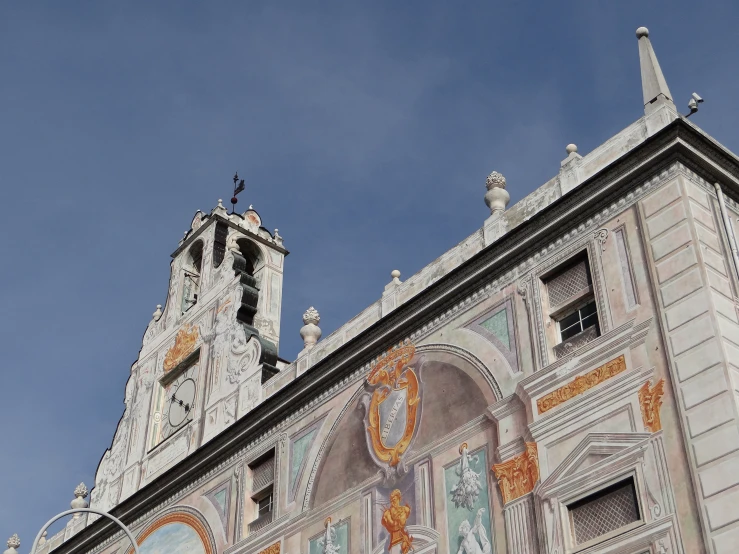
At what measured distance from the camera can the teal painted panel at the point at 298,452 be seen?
81.8 ft

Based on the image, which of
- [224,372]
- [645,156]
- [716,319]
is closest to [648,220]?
[645,156]

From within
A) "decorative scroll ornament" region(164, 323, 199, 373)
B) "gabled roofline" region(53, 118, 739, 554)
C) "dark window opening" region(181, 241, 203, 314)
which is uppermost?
"dark window opening" region(181, 241, 203, 314)

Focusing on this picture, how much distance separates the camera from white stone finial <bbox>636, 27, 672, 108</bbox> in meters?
20.9

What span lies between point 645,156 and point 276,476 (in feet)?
37.9

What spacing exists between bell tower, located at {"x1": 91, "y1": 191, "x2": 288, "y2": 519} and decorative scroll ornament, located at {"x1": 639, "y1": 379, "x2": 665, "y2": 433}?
12451 mm

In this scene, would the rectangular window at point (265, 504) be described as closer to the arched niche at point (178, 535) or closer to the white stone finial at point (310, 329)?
the arched niche at point (178, 535)

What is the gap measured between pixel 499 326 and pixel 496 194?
11.7ft

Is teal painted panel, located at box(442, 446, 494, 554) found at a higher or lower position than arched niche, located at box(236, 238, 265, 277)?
lower

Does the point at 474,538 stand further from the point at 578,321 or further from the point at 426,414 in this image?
the point at 578,321

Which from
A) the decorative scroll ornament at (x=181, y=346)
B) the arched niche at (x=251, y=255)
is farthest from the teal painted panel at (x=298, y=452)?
the arched niche at (x=251, y=255)

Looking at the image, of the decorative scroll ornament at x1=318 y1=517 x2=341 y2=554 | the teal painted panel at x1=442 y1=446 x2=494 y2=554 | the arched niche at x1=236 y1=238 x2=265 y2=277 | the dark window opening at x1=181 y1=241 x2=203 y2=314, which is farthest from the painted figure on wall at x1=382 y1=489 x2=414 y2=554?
the arched niche at x1=236 y1=238 x2=265 y2=277

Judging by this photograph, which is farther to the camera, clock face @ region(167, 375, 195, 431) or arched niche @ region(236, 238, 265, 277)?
arched niche @ region(236, 238, 265, 277)

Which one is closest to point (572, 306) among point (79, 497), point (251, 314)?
point (251, 314)

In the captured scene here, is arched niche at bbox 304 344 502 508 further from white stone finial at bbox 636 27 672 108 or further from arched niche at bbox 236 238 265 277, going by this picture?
arched niche at bbox 236 238 265 277
